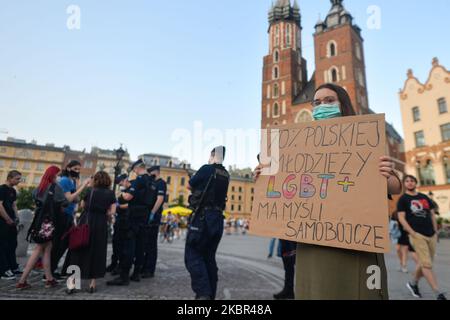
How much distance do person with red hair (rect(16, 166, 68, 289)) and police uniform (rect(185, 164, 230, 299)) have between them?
238 centimetres

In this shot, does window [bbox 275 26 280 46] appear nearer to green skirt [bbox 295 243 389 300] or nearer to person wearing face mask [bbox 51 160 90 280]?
person wearing face mask [bbox 51 160 90 280]

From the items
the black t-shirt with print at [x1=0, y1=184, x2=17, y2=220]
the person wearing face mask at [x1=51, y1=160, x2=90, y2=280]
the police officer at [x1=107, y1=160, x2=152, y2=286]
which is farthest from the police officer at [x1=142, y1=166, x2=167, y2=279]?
the black t-shirt with print at [x1=0, y1=184, x2=17, y2=220]

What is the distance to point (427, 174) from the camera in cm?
2778

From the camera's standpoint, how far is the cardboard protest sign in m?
1.63

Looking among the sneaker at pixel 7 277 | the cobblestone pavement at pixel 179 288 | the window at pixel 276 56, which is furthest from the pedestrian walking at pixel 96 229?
the window at pixel 276 56

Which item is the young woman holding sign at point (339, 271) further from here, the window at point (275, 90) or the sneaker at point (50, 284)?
the window at point (275, 90)

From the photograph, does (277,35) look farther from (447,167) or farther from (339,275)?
(339,275)

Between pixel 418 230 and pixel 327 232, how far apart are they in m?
3.68

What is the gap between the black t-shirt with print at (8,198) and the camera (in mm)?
4883

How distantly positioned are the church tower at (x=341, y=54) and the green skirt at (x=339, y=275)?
138ft

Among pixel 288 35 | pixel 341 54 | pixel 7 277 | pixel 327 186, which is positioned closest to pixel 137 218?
pixel 7 277

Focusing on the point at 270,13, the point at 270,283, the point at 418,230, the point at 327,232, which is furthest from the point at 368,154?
the point at 270,13
